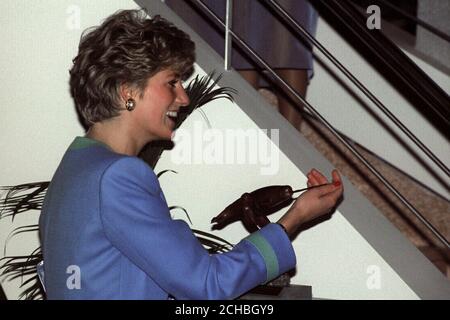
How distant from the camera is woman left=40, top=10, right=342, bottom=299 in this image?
151cm

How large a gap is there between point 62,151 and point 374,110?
1635 millimetres

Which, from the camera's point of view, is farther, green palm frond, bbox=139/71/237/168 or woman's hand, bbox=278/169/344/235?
green palm frond, bbox=139/71/237/168

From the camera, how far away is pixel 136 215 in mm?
1499

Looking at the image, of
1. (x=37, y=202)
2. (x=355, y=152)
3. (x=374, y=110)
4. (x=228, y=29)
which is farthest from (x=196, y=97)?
(x=374, y=110)

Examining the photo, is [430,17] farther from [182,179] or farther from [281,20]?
[182,179]

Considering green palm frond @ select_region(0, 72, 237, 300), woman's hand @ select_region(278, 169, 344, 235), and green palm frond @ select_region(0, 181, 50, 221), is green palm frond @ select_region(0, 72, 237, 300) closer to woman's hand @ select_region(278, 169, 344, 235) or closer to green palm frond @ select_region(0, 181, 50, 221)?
green palm frond @ select_region(0, 181, 50, 221)

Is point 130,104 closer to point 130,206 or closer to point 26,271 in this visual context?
point 130,206

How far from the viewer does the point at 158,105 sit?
1722 mm

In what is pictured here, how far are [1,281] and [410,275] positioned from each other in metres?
1.35

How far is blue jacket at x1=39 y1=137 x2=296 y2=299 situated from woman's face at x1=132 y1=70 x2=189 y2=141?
0.12 m

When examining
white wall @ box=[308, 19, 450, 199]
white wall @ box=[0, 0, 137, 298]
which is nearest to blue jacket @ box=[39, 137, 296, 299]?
white wall @ box=[0, 0, 137, 298]

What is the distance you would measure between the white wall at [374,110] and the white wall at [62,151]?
54.6 inches

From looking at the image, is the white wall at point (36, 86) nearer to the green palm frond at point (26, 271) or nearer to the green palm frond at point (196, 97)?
the green palm frond at point (26, 271)
